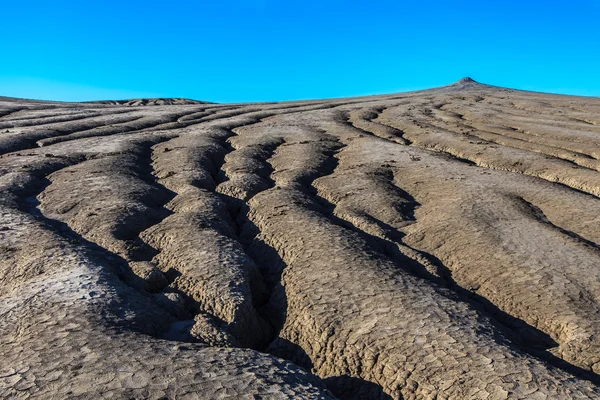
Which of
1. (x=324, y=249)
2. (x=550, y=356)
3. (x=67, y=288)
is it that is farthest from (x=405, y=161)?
(x=67, y=288)

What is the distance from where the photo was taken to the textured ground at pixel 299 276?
814cm

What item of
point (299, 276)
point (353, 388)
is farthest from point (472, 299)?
point (353, 388)

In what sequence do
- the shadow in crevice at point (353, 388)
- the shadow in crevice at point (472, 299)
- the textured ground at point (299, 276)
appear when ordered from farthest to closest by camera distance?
1. the shadow in crevice at point (472, 299)
2. the shadow in crevice at point (353, 388)
3. the textured ground at point (299, 276)

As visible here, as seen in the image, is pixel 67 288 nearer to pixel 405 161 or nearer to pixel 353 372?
pixel 353 372

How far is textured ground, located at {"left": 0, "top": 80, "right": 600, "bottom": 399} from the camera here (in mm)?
8141

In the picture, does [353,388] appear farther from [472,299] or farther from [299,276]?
[472,299]

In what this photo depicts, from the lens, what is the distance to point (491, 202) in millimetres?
17656

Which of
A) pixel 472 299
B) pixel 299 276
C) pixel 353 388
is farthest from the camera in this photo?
pixel 299 276

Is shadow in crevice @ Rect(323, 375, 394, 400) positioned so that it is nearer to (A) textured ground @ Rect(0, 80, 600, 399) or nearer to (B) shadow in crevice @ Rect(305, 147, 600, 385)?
(A) textured ground @ Rect(0, 80, 600, 399)

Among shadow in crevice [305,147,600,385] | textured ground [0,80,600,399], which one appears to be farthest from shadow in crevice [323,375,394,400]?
shadow in crevice [305,147,600,385]

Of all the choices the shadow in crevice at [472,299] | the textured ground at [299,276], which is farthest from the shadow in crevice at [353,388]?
the shadow in crevice at [472,299]

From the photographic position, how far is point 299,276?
12398 mm

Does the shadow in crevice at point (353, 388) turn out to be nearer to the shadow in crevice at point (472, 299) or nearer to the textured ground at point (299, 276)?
the textured ground at point (299, 276)

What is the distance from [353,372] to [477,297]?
14.4 feet
